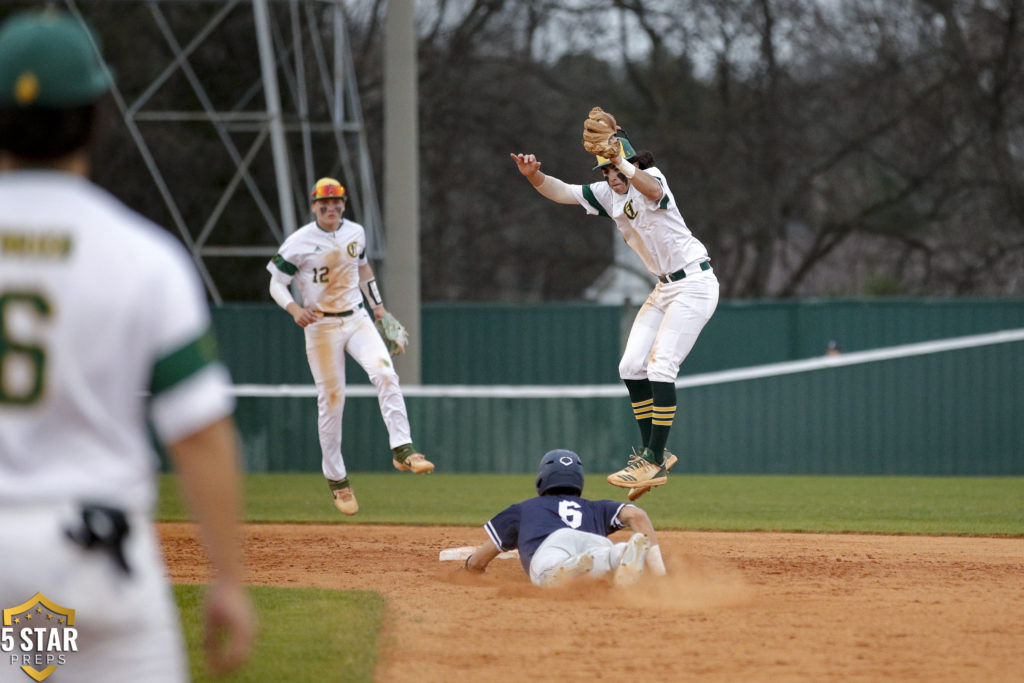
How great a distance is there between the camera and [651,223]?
880 centimetres

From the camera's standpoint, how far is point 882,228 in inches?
1118

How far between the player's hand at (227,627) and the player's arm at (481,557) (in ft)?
16.4

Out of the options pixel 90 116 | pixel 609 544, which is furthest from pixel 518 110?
pixel 90 116

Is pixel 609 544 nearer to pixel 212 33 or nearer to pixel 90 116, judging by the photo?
pixel 90 116

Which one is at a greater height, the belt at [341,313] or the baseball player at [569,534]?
the belt at [341,313]

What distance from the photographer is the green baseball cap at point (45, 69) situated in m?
2.35


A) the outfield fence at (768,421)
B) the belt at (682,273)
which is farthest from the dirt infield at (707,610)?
the outfield fence at (768,421)

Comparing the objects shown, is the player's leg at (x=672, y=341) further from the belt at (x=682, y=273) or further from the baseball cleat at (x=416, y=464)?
the baseball cleat at (x=416, y=464)

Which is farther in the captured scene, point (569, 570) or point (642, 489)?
point (642, 489)

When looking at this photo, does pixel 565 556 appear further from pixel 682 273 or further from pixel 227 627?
pixel 227 627

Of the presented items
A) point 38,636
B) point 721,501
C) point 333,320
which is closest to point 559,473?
point 333,320

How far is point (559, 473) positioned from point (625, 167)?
218 cm

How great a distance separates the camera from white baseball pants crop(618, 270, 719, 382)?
8758 mm

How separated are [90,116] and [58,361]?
0.48 m
